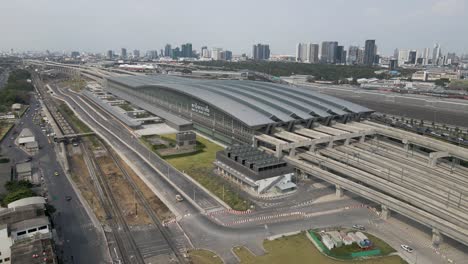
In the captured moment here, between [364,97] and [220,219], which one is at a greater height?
[364,97]

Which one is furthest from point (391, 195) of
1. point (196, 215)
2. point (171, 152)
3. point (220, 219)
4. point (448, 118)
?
point (448, 118)

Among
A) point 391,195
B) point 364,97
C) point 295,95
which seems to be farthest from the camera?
point 364,97

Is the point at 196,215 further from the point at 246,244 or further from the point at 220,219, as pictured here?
the point at 246,244

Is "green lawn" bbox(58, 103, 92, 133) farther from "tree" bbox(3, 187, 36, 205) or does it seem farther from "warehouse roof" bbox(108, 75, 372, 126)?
"tree" bbox(3, 187, 36, 205)

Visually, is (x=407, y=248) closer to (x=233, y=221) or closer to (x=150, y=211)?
(x=233, y=221)

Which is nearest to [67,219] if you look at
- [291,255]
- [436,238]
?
[291,255]
